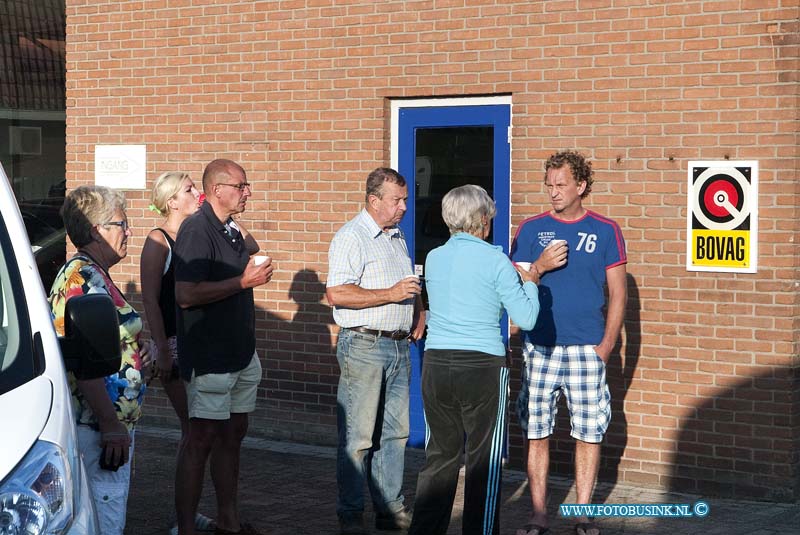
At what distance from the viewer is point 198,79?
9.98 meters

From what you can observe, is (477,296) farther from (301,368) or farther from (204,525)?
(301,368)

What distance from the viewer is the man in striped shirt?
668cm

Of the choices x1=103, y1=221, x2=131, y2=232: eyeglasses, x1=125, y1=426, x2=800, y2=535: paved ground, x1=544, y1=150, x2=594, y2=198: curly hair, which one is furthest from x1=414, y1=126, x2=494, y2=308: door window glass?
x1=103, y1=221, x2=131, y2=232: eyeglasses

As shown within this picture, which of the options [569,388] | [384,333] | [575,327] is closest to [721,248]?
[575,327]

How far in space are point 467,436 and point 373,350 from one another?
863 mm

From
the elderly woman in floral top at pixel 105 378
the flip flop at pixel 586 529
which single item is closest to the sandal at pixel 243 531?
the elderly woman in floral top at pixel 105 378

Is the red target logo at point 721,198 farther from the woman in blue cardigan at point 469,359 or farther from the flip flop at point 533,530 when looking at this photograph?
the flip flop at point 533,530

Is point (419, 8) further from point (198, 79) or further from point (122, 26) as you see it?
point (122, 26)

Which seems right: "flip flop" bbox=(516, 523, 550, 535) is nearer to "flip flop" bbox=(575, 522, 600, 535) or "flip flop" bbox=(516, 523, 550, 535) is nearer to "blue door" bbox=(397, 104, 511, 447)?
"flip flop" bbox=(575, 522, 600, 535)

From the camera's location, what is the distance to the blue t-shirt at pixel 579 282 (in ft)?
21.8

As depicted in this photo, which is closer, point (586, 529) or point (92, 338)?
point (92, 338)

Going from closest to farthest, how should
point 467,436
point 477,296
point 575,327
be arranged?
1. point 477,296
2. point 467,436
3. point 575,327

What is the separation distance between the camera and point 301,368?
378 inches

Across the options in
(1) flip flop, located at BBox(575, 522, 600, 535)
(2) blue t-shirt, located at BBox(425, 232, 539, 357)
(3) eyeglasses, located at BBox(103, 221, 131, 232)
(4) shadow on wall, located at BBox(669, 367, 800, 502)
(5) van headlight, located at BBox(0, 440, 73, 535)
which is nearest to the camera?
(5) van headlight, located at BBox(0, 440, 73, 535)
